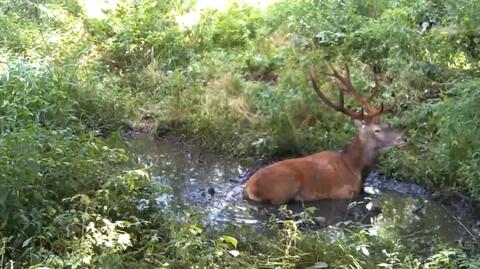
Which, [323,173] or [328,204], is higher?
[323,173]

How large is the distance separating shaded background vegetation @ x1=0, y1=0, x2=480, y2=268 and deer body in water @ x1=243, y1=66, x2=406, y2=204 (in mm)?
487

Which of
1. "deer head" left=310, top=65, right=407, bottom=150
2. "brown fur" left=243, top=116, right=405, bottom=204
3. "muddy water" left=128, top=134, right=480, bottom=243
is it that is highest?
"deer head" left=310, top=65, right=407, bottom=150

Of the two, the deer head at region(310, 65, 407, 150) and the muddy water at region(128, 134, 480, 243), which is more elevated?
the deer head at region(310, 65, 407, 150)

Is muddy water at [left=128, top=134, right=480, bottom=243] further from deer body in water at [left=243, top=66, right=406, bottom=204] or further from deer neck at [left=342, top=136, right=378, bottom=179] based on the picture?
deer neck at [left=342, top=136, right=378, bottom=179]

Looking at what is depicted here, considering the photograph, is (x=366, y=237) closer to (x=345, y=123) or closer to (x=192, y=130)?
(x=345, y=123)

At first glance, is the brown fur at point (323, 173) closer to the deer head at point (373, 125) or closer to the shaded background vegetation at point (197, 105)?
the deer head at point (373, 125)

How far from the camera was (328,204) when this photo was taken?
8.17m

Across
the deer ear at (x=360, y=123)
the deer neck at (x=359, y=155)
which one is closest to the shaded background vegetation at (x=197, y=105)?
the deer neck at (x=359, y=155)

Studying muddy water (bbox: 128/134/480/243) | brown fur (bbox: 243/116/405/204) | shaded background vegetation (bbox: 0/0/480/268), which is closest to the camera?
shaded background vegetation (bbox: 0/0/480/268)

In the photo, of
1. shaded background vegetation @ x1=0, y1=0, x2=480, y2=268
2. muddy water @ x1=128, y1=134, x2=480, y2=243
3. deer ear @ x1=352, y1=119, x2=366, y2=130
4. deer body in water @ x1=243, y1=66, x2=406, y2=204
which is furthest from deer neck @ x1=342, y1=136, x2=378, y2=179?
shaded background vegetation @ x1=0, y1=0, x2=480, y2=268

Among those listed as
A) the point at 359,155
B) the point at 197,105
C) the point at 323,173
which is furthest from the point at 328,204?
the point at 197,105

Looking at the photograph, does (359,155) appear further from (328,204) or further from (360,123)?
(328,204)

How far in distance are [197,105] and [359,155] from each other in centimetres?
294

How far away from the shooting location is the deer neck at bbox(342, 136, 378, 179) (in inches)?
336
